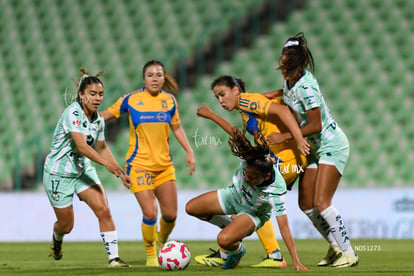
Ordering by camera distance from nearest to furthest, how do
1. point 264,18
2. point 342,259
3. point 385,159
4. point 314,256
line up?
1. point 342,259
2. point 314,256
3. point 385,159
4. point 264,18

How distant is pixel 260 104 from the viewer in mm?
6832

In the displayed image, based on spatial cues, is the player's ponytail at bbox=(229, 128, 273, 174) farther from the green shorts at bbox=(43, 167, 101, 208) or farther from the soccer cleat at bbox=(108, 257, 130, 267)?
the green shorts at bbox=(43, 167, 101, 208)

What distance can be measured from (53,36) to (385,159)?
7644 mm

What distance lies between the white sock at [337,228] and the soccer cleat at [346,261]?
0.05 m

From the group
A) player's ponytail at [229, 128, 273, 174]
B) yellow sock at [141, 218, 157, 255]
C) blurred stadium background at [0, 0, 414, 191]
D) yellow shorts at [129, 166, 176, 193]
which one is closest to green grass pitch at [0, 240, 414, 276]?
yellow sock at [141, 218, 157, 255]

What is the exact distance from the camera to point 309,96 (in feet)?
21.8

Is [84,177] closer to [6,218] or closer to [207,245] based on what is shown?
[207,245]

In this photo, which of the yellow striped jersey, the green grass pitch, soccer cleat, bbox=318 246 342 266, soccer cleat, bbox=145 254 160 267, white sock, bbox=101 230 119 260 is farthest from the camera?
the yellow striped jersey

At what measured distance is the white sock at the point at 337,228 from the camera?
22.4ft

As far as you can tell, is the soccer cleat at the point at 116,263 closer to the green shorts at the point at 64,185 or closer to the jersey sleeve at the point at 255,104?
the green shorts at the point at 64,185

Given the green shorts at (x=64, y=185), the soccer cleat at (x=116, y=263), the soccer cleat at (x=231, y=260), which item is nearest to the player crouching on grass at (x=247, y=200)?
the soccer cleat at (x=231, y=260)

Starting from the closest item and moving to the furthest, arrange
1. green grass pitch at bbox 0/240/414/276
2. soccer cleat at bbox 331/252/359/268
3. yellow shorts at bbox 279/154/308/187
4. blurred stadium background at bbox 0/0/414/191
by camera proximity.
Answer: green grass pitch at bbox 0/240/414/276
soccer cleat at bbox 331/252/359/268
yellow shorts at bbox 279/154/308/187
blurred stadium background at bbox 0/0/414/191

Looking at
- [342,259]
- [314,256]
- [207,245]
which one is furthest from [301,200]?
[207,245]

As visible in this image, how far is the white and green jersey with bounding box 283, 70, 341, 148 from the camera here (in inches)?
262
